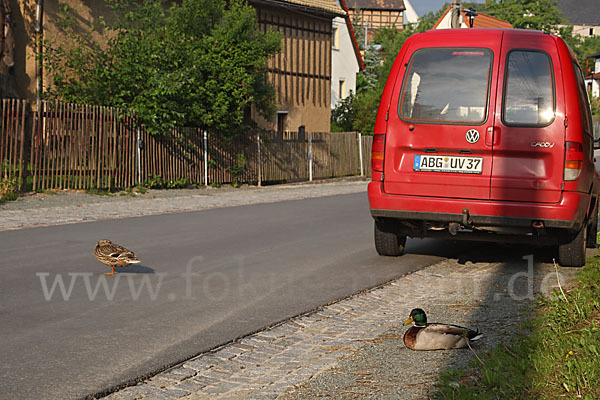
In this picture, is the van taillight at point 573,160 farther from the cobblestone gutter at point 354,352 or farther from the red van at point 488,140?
the cobblestone gutter at point 354,352

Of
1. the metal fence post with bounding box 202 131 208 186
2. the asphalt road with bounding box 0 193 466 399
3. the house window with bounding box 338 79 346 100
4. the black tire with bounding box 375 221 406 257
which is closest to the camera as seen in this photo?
the asphalt road with bounding box 0 193 466 399

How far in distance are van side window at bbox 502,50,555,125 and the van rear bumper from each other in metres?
0.85

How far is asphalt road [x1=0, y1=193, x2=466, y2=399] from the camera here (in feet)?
17.4

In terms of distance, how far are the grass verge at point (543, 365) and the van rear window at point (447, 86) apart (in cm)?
288

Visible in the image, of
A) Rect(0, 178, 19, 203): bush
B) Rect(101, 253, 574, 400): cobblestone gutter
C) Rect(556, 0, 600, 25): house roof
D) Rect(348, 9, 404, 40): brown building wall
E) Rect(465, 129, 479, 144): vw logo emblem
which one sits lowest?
Rect(101, 253, 574, 400): cobblestone gutter

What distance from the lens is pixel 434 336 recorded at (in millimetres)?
5359

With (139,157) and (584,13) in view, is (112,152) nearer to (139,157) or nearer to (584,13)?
(139,157)

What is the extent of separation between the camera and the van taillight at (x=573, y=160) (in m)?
8.02

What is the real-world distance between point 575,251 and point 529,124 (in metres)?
1.67

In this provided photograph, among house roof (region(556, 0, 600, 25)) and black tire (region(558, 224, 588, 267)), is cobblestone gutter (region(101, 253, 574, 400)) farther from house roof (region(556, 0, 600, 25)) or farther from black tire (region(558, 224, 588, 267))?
house roof (region(556, 0, 600, 25))

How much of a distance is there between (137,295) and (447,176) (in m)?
3.41

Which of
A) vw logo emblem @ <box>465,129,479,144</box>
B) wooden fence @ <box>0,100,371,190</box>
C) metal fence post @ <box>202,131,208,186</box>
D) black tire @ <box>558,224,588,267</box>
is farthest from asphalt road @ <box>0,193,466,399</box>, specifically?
metal fence post @ <box>202,131,208,186</box>

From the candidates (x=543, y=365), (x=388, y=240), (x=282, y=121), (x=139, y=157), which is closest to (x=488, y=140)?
(x=388, y=240)

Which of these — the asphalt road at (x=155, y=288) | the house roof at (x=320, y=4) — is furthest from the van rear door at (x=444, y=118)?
the house roof at (x=320, y=4)
